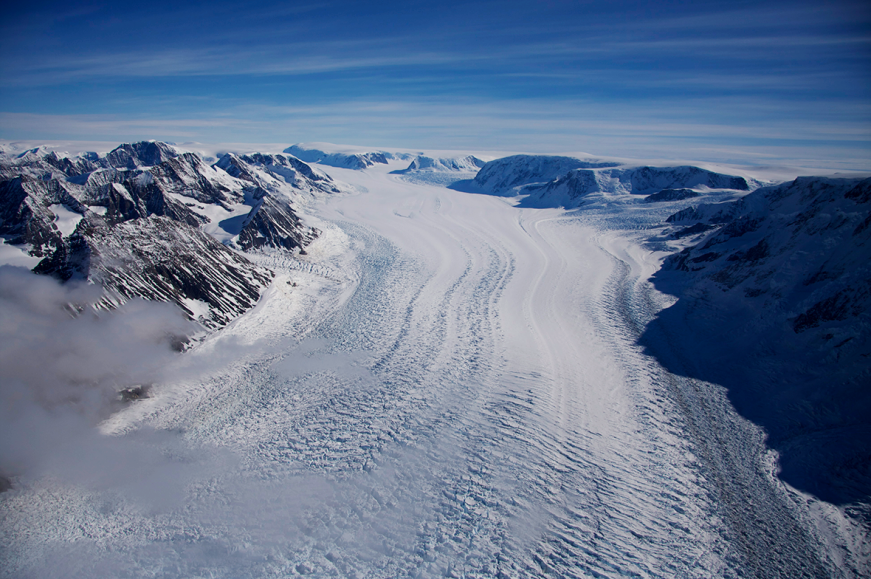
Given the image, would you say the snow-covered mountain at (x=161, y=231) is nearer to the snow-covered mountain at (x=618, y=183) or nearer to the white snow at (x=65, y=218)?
the white snow at (x=65, y=218)

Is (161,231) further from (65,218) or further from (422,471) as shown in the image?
(422,471)

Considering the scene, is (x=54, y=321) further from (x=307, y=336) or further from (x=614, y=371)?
(x=614, y=371)

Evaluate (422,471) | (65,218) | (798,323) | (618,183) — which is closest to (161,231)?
(65,218)

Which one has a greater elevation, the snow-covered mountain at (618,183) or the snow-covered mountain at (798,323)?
the snow-covered mountain at (618,183)

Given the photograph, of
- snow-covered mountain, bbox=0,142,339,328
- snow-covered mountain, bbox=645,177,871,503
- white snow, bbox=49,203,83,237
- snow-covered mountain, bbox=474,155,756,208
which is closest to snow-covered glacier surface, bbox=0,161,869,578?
snow-covered mountain, bbox=645,177,871,503

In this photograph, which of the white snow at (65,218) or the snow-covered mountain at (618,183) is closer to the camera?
the white snow at (65,218)

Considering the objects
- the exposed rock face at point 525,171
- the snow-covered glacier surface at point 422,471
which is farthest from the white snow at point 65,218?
the exposed rock face at point 525,171

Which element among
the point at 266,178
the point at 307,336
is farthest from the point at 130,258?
the point at 266,178
